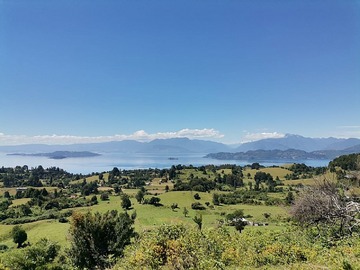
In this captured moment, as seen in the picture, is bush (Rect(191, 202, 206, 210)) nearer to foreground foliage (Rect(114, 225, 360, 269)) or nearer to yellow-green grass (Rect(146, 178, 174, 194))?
yellow-green grass (Rect(146, 178, 174, 194))

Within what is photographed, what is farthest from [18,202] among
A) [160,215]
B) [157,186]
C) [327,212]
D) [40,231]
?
[327,212]

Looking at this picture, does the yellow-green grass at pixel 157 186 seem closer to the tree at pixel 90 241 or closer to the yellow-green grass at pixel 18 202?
the yellow-green grass at pixel 18 202

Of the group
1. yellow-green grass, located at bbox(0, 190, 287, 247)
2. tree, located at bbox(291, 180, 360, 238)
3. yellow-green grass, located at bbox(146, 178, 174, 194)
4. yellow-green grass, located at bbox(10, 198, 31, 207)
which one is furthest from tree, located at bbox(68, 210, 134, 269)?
yellow-green grass, located at bbox(10, 198, 31, 207)

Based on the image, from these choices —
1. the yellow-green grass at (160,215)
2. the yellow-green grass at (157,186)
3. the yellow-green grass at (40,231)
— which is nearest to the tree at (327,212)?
the yellow-green grass at (160,215)

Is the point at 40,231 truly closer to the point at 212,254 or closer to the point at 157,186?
the point at 212,254

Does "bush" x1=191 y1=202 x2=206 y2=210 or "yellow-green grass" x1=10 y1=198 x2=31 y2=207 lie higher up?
"bush" x1=191 y1=202 x2=206 y2=210

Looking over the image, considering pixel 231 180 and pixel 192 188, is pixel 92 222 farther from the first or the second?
pixel 231 180

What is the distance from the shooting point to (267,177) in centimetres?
10325

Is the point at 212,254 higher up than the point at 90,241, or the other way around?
the point at 212,254

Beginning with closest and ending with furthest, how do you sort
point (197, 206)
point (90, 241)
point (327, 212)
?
point (327, 212)
point (90, 241)
point (197, 206)

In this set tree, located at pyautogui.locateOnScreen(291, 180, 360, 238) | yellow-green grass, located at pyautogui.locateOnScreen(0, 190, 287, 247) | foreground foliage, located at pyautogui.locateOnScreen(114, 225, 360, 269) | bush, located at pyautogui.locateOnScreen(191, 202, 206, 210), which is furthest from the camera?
bush, located at pyautogui.locateOnScreen(191, 202, 206, 210)

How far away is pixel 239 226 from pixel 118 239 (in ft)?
63.8

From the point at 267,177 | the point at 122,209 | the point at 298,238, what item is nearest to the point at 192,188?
the point at 122,209

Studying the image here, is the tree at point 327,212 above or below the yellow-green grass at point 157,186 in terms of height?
above
